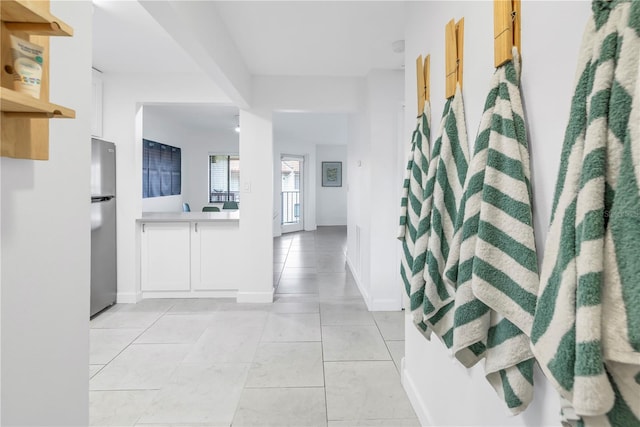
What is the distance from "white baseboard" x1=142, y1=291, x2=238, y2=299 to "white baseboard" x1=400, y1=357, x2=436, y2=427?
239cm

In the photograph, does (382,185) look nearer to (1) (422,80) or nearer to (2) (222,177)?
(1) (422,80)

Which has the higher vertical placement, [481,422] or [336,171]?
Result: [336,171]

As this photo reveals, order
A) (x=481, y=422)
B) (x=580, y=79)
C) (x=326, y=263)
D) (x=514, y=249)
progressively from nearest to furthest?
(x=580, y=79) < (x=514, y=249) < (x=481, y=422) < (x=326, y=263)

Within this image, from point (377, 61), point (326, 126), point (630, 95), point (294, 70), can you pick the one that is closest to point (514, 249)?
point (630, 95)

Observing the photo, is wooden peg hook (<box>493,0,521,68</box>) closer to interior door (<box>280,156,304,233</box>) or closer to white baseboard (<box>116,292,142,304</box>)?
white baseboard (<box>116,292,142,304</box>)

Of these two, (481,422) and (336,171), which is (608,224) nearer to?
(481,422)

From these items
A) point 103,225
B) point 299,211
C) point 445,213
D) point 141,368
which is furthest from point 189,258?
point 299,211

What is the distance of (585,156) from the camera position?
2.05 ft

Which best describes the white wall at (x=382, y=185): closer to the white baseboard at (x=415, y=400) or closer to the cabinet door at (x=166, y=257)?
the white baseboard at (x=415, y=400)

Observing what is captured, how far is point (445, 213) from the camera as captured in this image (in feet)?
4.49

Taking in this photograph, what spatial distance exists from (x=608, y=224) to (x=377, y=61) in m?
3.19

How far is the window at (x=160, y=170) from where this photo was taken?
5348 millimetres

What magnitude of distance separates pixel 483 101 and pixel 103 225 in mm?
3607

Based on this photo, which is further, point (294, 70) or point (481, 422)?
point (294, 70)
